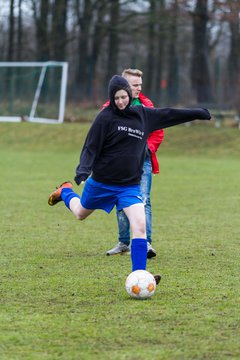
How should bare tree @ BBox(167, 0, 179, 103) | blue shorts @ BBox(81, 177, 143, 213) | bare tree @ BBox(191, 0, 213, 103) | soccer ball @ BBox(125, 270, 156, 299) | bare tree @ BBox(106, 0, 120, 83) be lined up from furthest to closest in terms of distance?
bare tree @ BBox(106, 0, 120, 83) < bare tree @ BBox(191, 0, 213, 103) < bare tree @ BBox(167, 0, 179, 103) < blue shorts @ BBox(81, 177, 143, 213) < soccer ball @ BBox(125, 270, 156, 299)

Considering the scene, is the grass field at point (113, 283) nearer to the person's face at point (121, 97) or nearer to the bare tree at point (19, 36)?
the person's face at point (121, 97)

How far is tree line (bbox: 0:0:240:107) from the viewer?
32.7 meters

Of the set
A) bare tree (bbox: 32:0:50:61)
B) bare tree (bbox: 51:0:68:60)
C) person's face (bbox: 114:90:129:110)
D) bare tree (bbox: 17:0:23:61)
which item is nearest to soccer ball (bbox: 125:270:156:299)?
person's face (bbox: 114:90:129:110)

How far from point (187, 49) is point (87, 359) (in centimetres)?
4465

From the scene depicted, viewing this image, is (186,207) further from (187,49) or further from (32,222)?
(187,49)

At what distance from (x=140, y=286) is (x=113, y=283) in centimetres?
75

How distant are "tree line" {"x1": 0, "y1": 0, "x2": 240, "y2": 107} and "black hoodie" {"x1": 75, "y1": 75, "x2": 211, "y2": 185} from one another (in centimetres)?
2284

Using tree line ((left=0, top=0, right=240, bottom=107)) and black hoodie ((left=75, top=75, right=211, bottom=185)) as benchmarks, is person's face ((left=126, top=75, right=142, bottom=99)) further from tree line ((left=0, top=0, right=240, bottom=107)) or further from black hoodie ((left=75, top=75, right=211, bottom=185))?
tree line ((left=0, top=0, right=240, bottom=107))

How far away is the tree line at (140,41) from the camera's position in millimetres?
32656

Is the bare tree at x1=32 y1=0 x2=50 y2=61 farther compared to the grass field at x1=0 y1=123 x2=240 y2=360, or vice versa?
the bare tree at x1=32 y1=0 x2=50 y2=61

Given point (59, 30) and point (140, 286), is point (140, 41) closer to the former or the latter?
point (59, 30)

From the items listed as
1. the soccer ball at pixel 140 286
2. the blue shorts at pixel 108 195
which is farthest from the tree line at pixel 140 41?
the soccer ball at pixel 140 286

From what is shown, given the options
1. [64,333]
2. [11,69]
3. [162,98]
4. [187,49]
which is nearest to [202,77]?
[162,98]

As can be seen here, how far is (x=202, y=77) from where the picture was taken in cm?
3388
